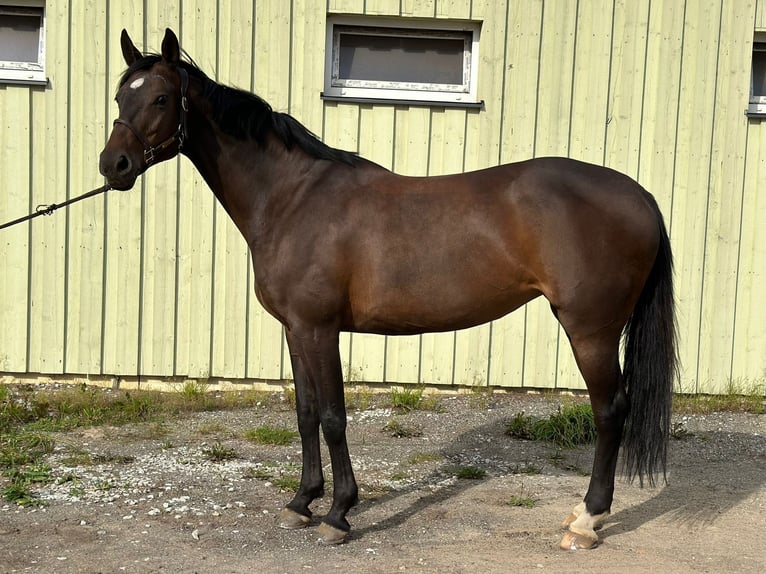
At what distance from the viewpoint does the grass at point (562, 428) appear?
17.3 feet

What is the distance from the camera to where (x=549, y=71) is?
20.3 ft

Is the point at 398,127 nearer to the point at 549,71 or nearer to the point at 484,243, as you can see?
the point at 549,71

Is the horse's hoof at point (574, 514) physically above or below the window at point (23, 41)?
below

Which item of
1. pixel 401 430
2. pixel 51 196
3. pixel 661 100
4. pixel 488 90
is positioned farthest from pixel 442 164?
pixel 51 196

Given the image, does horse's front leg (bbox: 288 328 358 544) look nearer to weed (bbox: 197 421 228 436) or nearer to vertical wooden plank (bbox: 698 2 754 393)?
weed (bbox: 197 421 228 436)

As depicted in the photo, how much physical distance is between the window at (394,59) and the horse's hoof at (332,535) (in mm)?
3827

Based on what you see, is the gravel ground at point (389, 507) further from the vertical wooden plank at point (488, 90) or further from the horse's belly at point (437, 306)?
the vertical wooden plank at point (488, 90)

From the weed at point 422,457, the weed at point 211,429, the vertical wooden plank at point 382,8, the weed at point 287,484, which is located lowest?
the weed at point 211,429

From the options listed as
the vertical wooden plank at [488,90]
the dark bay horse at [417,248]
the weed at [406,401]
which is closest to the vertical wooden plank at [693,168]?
the vertical wooden plank at [488,90]

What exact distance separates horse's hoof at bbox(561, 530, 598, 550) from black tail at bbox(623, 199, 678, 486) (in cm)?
40

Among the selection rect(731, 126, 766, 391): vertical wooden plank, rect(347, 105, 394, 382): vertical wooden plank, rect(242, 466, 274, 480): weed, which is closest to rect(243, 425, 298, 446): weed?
rect(242, 466, 274, 480): weed

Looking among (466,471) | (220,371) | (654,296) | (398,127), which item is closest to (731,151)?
(398,127)

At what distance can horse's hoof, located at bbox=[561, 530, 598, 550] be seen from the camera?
349 cm

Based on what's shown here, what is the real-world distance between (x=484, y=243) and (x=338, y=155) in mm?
939
